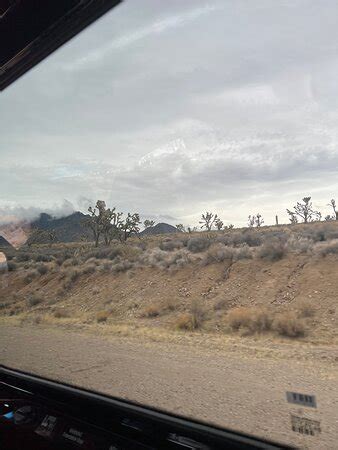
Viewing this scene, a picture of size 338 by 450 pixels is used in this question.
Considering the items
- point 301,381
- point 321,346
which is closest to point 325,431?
→ point 301,381

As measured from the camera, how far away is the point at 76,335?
12.2m

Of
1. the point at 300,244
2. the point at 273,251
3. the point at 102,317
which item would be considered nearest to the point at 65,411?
the point at 102,317

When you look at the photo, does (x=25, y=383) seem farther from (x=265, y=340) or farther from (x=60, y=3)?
(x=265, y=340)

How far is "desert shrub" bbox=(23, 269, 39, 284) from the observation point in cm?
2359

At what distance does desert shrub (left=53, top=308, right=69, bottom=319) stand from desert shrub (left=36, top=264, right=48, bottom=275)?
6.23 meters

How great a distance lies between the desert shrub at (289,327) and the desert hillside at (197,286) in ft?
0.09

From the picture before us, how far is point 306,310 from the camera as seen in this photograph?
13445 mm

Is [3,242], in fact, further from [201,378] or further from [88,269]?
[88,269]

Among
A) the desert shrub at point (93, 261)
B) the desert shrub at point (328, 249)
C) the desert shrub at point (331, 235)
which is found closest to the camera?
the desert shrub at point (328, 249)

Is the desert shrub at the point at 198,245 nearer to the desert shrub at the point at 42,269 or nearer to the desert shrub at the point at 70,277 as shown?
the desert shrub at the point at 70,277

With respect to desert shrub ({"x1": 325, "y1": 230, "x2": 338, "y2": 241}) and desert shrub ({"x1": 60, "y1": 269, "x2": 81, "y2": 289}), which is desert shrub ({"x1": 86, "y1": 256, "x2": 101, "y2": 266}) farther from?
desert shrub ({"x1": 325, "y1": 230, "x2": 338, "y2": 241})

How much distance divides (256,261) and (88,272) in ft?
30.5

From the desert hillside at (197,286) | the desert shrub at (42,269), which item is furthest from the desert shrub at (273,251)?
the desert shrub at (42,269)

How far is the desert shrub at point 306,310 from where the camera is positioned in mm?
13305
